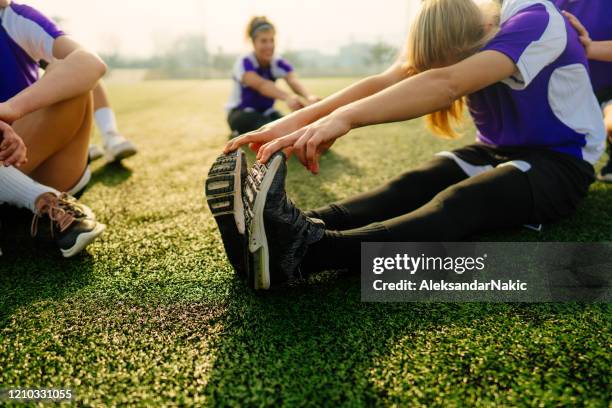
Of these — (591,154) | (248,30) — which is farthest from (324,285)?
(248,30)

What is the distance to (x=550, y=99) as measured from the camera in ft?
4.74

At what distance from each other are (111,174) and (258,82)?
1.60m

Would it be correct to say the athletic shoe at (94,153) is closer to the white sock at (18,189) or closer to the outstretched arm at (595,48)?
the white sock at (18,189)

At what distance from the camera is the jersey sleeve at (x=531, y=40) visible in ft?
3.97

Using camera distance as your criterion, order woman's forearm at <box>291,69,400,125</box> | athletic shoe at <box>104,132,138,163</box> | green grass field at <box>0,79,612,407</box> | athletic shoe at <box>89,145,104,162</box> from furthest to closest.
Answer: athletic shoe at <box>89,145,104,162</box> < athletic shoe at <box>104,132,138,163</box> < woman's forearm at <box>291,69,400,125</box> < green grass field at <box>0,79,612,407</box>

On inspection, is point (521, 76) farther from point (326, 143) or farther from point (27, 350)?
point (27, 350)

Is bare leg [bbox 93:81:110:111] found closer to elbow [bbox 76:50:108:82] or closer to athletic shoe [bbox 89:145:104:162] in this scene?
athletic shoe [bbox 89:145:104:162]

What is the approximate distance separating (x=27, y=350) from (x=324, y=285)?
0.72 metres

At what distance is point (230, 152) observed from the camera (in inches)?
45.1

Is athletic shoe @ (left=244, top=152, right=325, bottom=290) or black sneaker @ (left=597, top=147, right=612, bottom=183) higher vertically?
athletic shoe @ (left=244, top=152, right=325, bottom=290)

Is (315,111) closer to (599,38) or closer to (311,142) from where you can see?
(311,142)

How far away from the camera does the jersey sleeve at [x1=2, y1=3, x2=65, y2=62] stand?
1.51 meters

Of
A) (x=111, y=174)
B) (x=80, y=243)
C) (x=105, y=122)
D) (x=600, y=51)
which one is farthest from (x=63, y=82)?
(x=600, y=51)

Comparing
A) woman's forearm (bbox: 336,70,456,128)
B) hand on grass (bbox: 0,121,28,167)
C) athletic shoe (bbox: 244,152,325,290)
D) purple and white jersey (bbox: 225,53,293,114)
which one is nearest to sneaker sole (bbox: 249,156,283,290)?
athletic shoe (bbox: 244,152,325,290)
